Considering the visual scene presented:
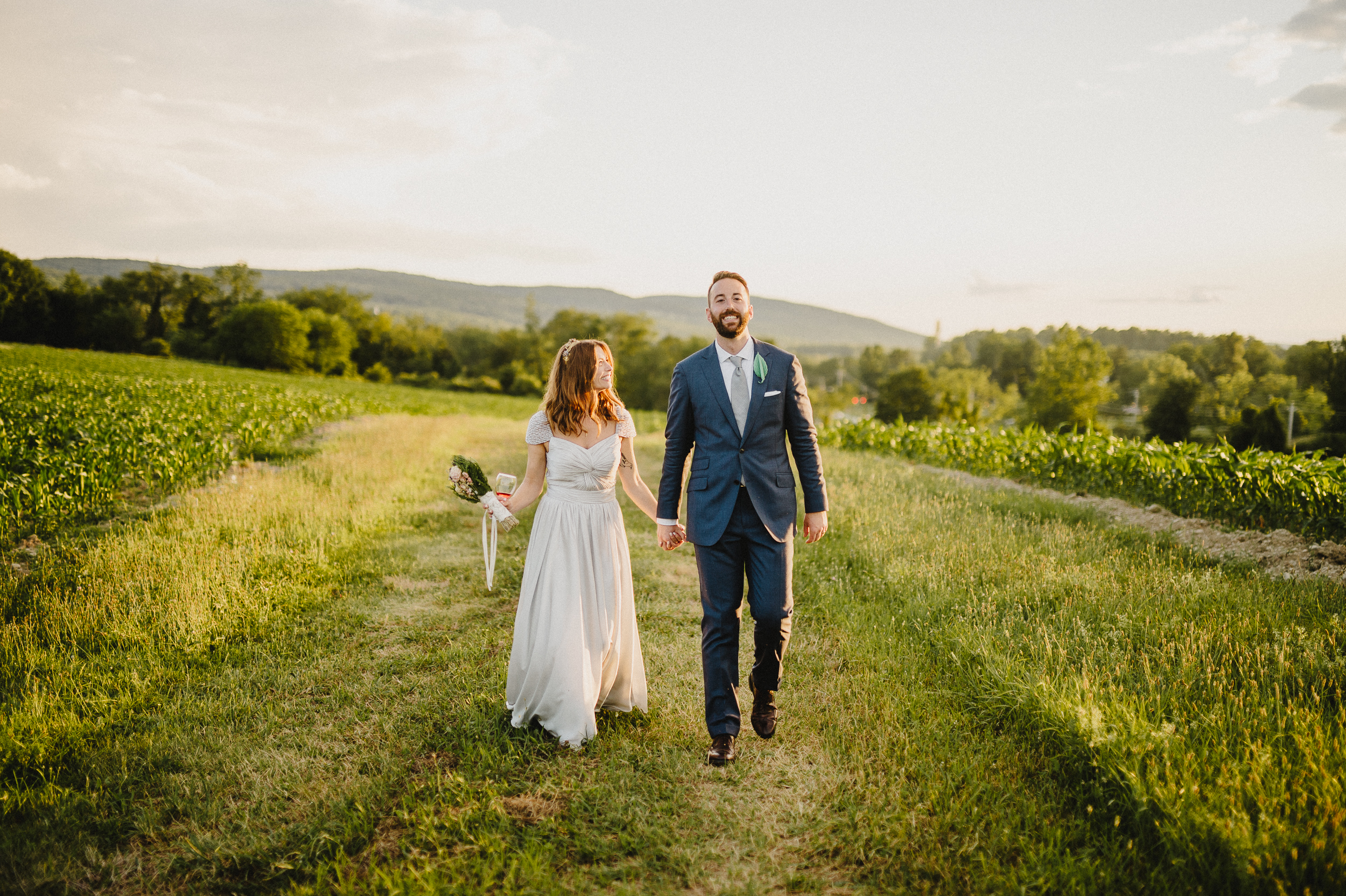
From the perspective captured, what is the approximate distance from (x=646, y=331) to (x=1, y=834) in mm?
95892

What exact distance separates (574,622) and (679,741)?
966mm

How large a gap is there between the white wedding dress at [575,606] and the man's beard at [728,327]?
3.09 ft

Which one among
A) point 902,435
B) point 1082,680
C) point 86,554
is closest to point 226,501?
point 86,554

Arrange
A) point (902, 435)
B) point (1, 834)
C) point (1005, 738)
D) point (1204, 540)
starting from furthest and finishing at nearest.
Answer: point (902, 435), point (1204, 540), point (1005, 738), point (1, 834)

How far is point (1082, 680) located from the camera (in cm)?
398

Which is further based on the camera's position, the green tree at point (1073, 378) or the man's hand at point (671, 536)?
the green tree at point (1073, 378)

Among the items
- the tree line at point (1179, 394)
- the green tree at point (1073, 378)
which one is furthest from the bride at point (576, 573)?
the green tree at point (1073, 378)

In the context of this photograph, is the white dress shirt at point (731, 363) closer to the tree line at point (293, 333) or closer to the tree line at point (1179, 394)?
the tree line at point (1179, 394)

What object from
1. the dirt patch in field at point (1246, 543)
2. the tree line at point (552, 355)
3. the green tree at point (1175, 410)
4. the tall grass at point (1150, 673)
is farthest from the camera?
the tree line at point (552, 355)

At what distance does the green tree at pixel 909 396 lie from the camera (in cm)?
6316

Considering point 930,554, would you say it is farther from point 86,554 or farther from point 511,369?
point 511,369

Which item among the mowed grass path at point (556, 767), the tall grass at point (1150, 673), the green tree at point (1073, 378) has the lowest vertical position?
the mowed grass path at point (556, 767)

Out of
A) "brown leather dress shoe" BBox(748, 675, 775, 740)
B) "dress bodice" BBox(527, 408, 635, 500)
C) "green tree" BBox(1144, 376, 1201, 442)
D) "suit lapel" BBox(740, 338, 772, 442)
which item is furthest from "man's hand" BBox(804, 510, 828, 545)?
"green tree" BBox(1144, 376, 1201, 442)

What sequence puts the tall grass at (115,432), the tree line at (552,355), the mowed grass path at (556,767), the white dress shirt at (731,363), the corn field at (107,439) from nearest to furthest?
1. the mowed grass path at (556,767)
2. the white dress shirt at (731,363)
3. the corn field at (107,439)
4. the tall grass at (115,432)
5. the tree line at (552,355)
